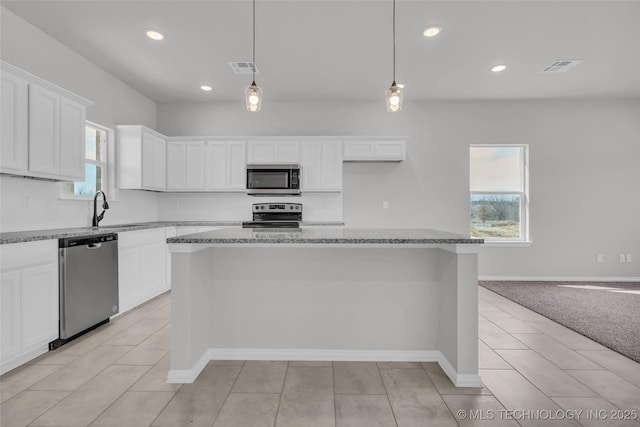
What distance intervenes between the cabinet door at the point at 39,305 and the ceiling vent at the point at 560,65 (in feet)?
18.7

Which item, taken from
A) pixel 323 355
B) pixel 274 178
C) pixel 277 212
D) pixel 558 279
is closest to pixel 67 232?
pixel 323 355

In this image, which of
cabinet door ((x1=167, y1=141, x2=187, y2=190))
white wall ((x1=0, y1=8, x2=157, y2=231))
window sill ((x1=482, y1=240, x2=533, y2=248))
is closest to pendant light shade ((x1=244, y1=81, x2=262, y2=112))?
white wall ((x1=0, y1=8, x2=157, y2=231))

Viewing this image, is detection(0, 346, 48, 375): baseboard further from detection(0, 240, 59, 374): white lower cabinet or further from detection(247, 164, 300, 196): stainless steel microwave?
detection(247, 164, 300, 196): stainless steel microwave

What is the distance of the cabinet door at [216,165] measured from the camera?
489 cm

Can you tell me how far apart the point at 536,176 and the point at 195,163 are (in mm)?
5591

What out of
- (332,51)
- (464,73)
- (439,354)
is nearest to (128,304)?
(439,354)

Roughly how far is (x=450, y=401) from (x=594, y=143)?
5517 mm

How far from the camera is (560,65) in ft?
12.8

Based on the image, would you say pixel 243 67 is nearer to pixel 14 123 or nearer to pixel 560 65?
pixel 14 123

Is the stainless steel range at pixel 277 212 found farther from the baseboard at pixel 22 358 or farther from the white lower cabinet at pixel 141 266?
the baseboard at pixel 22 358

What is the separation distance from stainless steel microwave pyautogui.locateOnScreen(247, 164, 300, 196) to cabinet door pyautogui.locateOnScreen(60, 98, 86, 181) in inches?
82.1

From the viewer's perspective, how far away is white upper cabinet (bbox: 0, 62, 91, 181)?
243cm

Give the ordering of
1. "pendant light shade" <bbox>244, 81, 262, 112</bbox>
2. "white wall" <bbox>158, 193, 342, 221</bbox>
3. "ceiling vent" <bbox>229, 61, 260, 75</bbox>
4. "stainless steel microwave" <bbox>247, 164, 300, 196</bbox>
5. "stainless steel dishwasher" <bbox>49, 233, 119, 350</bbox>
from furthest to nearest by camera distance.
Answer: "white wall" <bbox>158, 193, 342, 221</bbox> → "stainless steel microwave" <bbox>247, 164, 300, 196</bbox> → "ceiling vent" <bbox>229, 61, 260, 75</bbox> → "stainless steel dishwasher" <bbox>49, 233, 119, 350</bbox> → "pendant light shade" <bbox>244, 81, 262, 112</bbox>

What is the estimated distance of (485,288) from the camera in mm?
4562
